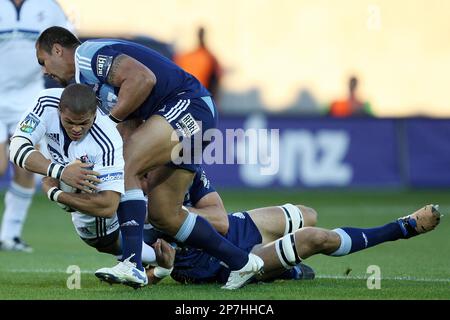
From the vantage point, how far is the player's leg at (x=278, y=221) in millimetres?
7562

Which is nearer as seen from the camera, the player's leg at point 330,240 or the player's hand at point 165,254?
the player's leg at point 330,240

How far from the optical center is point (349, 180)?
16.2m

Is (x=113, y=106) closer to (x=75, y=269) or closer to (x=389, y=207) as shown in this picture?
(x=75, y=269)

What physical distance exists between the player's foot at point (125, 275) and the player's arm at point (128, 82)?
904 millimetres

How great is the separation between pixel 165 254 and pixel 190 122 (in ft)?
2.77

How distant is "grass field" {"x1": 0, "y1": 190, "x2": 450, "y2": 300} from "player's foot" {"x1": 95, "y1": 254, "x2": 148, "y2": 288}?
0.08m

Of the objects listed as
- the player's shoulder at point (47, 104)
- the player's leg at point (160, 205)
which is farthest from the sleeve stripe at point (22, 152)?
the player's leg at point (160, 205)

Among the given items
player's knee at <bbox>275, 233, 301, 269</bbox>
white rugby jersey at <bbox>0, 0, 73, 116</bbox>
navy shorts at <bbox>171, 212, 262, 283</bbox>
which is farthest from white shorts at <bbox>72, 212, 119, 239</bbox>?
white rugby jersey at <bbox>0, 0, 73, 116</bbox>

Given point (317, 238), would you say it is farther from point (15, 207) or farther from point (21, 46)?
point (21, 46)

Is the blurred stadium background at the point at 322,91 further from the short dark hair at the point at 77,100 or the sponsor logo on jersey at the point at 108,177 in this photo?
the short dark hair at the point at 77,100

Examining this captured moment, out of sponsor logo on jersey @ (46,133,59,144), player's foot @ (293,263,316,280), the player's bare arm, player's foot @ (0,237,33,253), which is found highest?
sponsor logo on jersey @ (46,133,59,144)

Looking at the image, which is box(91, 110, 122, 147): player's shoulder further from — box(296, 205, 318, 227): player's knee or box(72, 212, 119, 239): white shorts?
box(296, 205, 318, 227): player's knee

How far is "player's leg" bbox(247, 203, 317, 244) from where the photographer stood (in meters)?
7.56
